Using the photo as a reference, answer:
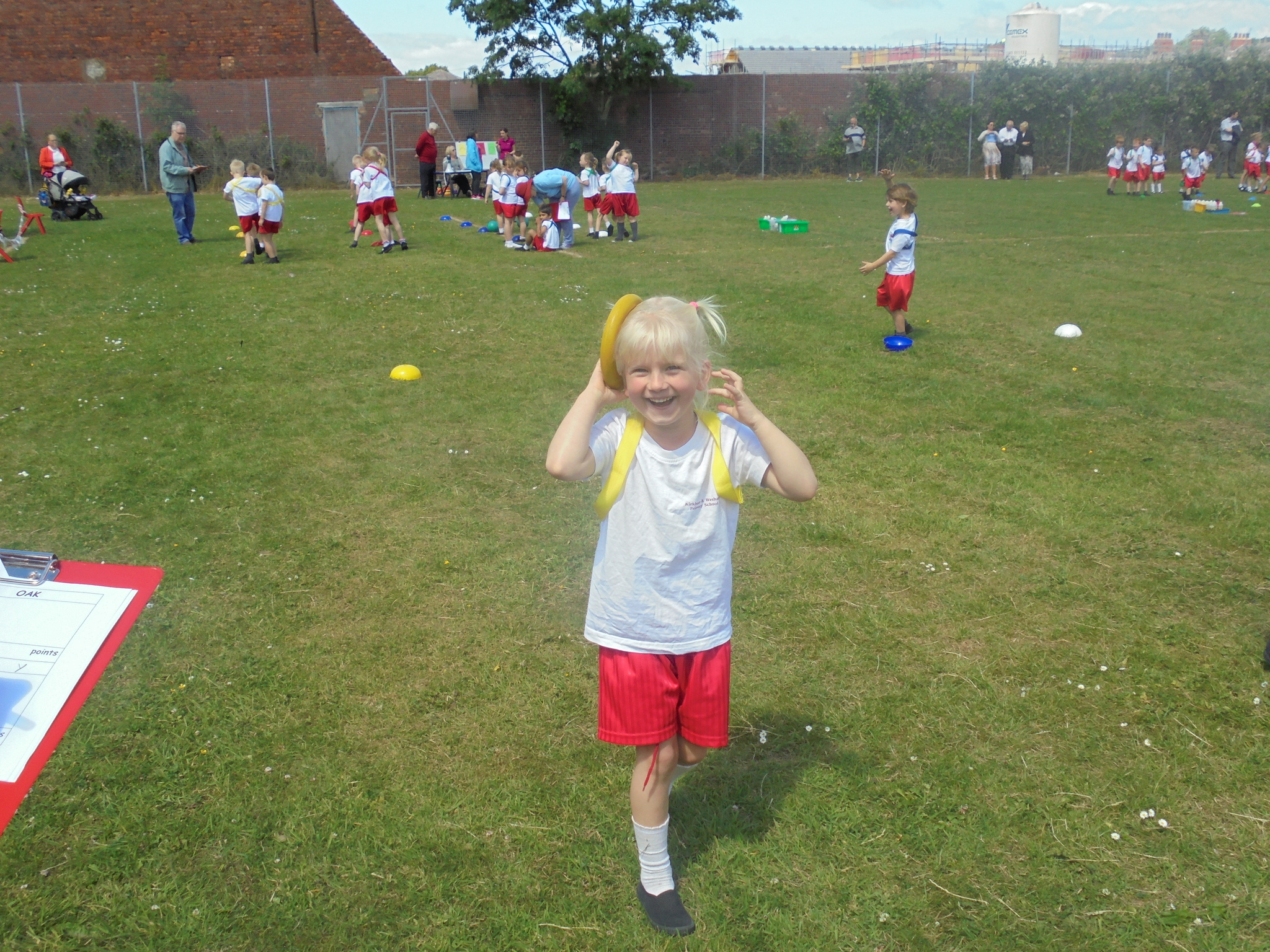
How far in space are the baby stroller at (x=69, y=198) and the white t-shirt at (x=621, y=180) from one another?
11.8 metres

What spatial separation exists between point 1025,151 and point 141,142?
28.7 m

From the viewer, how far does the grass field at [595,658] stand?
322cm

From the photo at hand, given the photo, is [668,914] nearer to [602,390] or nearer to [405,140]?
[602,390]

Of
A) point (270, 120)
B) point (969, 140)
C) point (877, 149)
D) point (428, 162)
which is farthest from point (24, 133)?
point (969, 140)

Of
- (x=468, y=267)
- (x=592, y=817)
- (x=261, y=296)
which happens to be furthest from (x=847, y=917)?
(x=468, y=267)

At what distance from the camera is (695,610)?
2.86 metres

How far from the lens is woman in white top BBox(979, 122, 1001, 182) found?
34188mm

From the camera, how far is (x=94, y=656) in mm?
2018

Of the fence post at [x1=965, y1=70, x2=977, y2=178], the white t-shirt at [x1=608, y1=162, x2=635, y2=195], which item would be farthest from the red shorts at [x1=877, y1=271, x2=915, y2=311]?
the fence post at [x1=965, y1=70, x2=977, y2=178]

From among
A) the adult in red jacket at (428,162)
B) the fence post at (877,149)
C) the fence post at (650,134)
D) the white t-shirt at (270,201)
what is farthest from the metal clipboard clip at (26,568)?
the fence post at (877,149)

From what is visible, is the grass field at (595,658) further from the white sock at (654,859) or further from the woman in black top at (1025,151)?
the woman in black top at (1025,151)

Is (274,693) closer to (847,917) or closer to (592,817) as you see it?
(592,817)

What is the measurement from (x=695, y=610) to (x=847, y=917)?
3.72ft

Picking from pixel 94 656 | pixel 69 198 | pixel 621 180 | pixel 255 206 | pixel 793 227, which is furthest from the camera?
pixel 69 198
